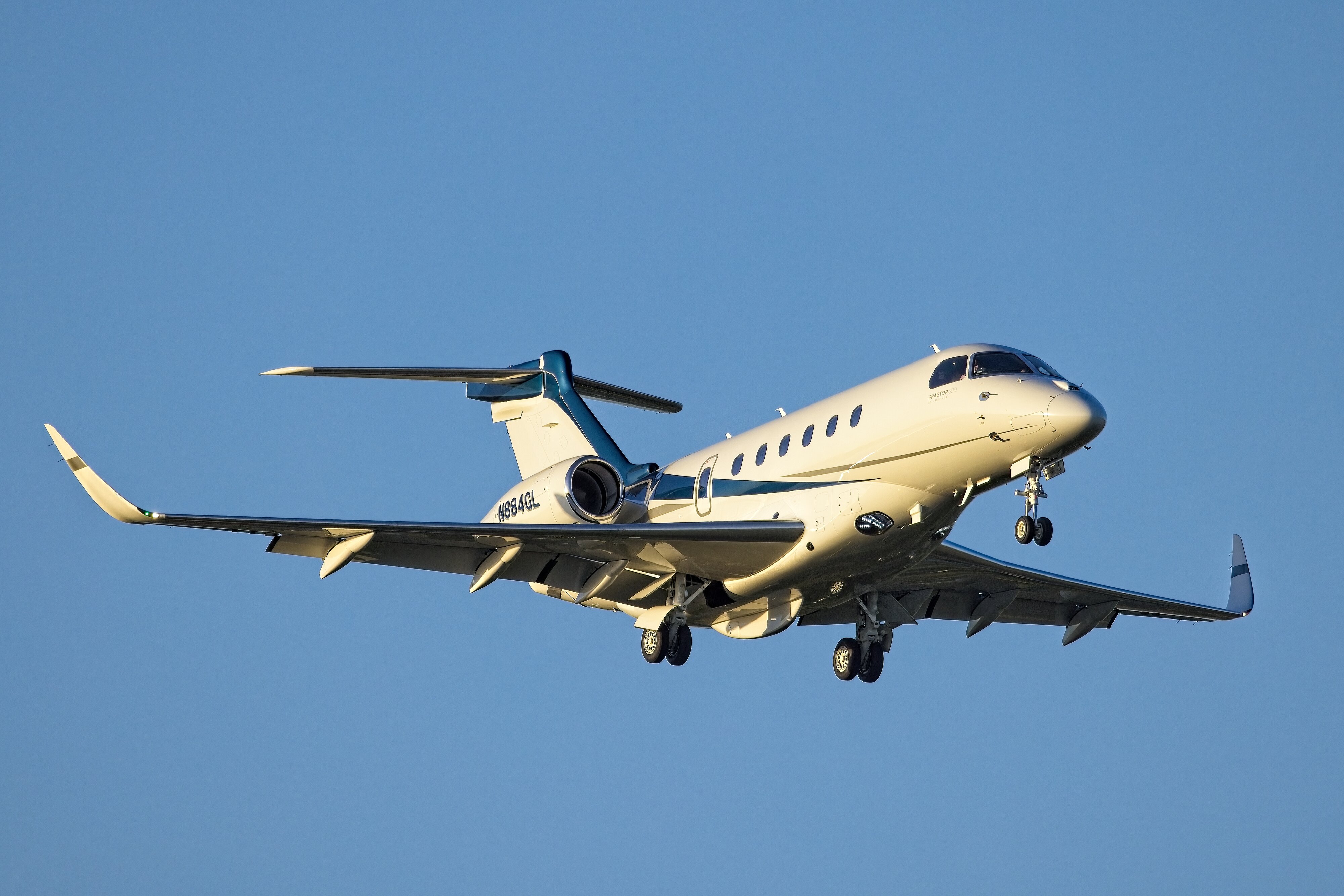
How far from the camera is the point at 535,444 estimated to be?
29188mm

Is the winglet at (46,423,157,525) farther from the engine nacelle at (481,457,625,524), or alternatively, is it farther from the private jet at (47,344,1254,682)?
the engine nacelle at (481,457,625,524)

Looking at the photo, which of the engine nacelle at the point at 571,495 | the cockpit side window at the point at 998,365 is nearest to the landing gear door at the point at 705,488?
the engine nacelle at the point at 571,495

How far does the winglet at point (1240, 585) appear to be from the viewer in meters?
30.0

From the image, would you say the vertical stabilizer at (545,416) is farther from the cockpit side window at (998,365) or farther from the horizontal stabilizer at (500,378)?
the cockpit side window at (998,365)

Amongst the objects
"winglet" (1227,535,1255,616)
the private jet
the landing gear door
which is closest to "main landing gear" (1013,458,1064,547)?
the private jet

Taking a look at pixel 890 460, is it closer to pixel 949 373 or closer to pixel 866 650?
pixel 949 373

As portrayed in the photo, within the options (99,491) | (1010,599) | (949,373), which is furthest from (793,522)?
(99,491)

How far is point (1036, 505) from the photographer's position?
20.5 meters

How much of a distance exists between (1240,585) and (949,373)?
12067 mm

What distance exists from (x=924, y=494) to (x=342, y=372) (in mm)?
10741

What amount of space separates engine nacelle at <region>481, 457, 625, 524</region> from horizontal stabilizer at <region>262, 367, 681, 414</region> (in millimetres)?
3798

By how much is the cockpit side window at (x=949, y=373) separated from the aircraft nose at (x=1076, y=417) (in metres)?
1.36

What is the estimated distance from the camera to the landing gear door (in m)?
24.2

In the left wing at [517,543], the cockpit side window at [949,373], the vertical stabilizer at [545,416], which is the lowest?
the left wing at [517,543]
